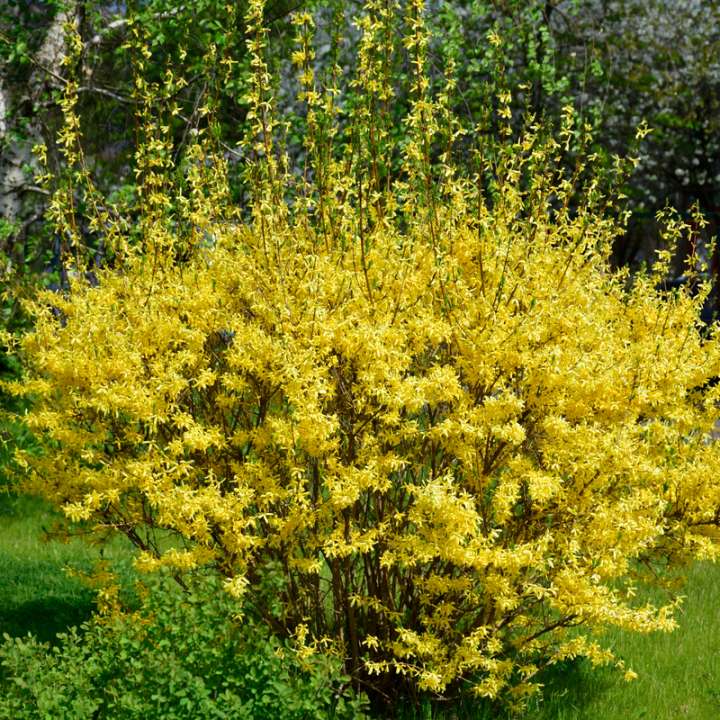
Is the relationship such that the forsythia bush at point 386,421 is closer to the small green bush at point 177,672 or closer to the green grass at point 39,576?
the small green bush at point 177,672

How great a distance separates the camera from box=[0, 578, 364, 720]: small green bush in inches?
142

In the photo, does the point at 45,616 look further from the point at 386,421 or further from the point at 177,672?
the point at 386,421

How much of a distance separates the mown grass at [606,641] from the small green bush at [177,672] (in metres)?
0.76

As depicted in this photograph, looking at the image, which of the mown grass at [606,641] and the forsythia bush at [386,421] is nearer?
the forsythia bush at [386,421]

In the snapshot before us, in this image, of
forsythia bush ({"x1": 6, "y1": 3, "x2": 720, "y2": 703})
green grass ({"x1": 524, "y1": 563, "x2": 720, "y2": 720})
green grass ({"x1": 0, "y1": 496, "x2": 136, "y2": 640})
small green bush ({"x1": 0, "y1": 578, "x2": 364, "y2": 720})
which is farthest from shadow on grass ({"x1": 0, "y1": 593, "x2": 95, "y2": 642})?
green grass ({"x1": 524, "y1": 563, "x2": 720, "y2": 720})

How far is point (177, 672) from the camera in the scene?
11.9 feet

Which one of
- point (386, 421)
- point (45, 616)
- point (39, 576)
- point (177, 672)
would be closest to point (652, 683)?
point (386, 421)

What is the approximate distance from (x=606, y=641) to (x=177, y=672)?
3.00 metres

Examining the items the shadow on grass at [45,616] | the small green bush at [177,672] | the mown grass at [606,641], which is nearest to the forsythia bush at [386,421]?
the small green bush at [177,672]

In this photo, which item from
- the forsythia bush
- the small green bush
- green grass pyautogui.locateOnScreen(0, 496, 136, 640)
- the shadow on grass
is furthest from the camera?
green grass pyautogui.locateOnScreen(0, 496, 136, 640)

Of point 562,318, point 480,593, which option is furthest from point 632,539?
point 562,318

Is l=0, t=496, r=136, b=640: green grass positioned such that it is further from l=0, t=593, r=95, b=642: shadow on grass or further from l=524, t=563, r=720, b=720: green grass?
l=524, t=563, r=720, b=720: green grass

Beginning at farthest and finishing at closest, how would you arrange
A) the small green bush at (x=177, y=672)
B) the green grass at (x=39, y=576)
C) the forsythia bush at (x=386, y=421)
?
the green grass at (x=39, y=576) → the forsythia bush at (x=386, y=421) → the small green bush at (x=177, y=672)

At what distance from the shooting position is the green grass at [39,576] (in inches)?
234
